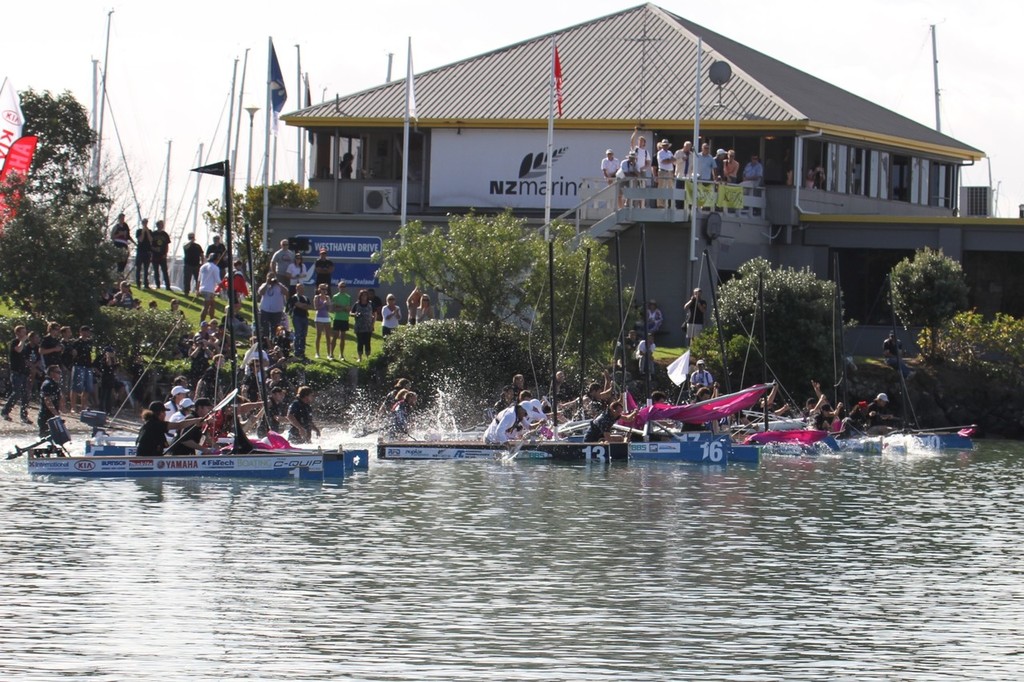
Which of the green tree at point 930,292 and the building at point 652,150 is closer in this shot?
the green tree at point 930,292

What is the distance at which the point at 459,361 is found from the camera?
146ft

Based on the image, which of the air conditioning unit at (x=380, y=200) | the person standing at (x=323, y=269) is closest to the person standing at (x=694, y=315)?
the person standing at (x=323, y=269)

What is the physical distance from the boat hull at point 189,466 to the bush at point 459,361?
11.9m

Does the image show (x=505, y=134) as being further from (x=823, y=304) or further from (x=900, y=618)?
(x=900, y=618)

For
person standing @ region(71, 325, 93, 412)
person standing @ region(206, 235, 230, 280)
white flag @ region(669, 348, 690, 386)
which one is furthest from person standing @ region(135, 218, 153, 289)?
white flag @ region(669, 348, 690, 386)

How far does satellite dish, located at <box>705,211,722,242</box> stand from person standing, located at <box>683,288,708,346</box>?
2473mm

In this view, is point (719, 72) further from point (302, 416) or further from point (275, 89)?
point (302, 416)

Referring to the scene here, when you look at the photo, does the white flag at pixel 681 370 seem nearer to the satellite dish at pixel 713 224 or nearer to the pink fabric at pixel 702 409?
the pink fabric at pixel 702 409

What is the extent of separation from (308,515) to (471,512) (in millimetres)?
2675

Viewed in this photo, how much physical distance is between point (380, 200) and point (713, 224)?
12.0 m

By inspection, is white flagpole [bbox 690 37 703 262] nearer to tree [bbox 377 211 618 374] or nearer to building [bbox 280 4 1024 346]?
building [bbox 280 4 1024 346]

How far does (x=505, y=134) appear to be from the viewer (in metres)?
56.3

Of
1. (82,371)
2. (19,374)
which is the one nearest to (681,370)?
(82,371)

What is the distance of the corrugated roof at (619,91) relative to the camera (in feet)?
181
